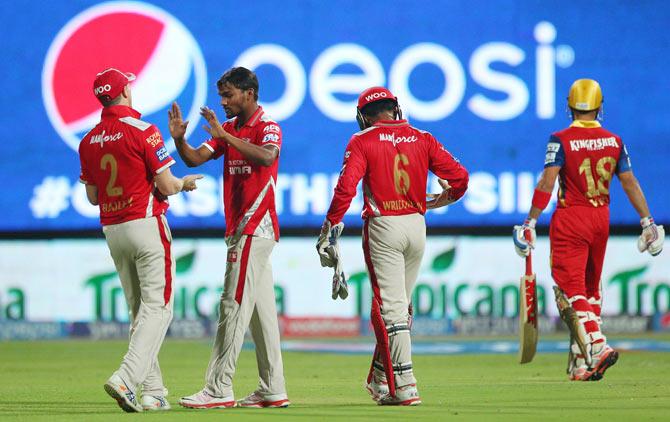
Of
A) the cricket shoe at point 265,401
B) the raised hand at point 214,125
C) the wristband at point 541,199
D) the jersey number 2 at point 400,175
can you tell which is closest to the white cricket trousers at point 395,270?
the jersey number 2 at point 400,175

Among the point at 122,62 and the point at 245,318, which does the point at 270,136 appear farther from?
the point at 122,62

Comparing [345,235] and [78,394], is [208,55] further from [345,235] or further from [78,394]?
[78,394]

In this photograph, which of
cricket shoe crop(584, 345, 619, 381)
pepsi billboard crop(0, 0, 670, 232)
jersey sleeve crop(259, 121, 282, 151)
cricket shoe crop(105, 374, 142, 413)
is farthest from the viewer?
pepsi billboard crop(0, 0, 670, 232)

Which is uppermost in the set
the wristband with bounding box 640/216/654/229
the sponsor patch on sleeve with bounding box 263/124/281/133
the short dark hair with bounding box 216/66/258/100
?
the short dark hair with bounding box 216/66/258/100

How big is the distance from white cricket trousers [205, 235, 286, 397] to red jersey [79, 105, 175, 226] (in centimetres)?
56

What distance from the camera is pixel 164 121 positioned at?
16625 millimetres

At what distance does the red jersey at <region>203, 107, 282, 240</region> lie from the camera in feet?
26.9

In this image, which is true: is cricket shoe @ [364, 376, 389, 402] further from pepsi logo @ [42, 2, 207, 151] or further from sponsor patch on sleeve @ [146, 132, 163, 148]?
pepsi logo @ [42, 2, 207, 151]

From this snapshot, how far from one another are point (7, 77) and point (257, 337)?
30.9 feet

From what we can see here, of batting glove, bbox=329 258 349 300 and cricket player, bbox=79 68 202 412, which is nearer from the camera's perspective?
cricket player, bbox=79 68 202 412

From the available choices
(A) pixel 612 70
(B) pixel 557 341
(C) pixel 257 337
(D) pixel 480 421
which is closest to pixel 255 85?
(C) pixel 257 337

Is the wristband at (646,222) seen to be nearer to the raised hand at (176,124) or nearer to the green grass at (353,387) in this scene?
the green grass at (353,387)

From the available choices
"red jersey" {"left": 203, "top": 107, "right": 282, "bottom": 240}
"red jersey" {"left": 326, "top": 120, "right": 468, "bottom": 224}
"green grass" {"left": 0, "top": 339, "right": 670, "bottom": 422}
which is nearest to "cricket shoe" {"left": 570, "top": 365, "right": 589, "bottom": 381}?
"green grass" {"left": 0, "top": 339, "right": 670, "bottom": 422}

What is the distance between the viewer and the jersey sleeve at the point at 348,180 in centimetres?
834
